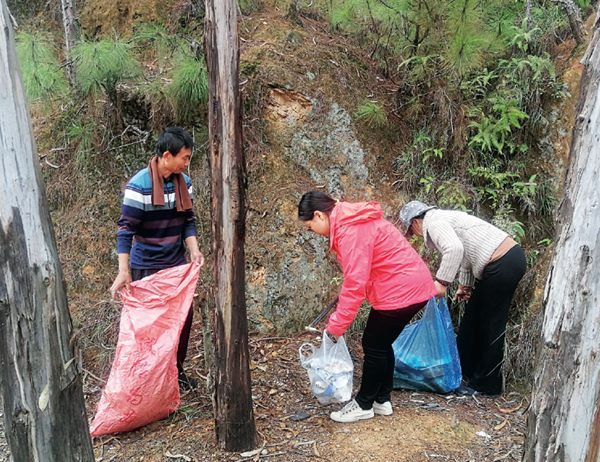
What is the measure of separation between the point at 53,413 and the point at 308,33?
494 centimetres

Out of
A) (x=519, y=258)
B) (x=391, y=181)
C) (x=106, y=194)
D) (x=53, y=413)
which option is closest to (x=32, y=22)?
(x=106, y=194)

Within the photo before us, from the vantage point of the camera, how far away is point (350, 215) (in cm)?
268

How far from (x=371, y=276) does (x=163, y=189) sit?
1.44 m

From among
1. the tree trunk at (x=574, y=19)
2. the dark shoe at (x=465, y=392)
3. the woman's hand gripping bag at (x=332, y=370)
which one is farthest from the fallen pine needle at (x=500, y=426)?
the tree trunk at (x=574, y=19)

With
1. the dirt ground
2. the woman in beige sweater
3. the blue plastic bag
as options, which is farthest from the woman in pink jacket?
the blue plastic bag

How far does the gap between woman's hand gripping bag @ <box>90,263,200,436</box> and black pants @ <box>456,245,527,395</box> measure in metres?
2.07

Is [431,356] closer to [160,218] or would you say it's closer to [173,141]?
[160,218]

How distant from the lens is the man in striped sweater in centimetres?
289

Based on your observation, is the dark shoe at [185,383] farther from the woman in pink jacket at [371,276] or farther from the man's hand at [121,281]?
the woman in pink jacket at [371,276]

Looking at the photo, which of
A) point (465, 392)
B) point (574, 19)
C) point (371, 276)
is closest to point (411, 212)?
point (371, 276)

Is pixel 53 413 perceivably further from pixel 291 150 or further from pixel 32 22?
pixel 32 22

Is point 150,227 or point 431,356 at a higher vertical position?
point 150,227

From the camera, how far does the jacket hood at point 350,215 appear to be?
8.79ft

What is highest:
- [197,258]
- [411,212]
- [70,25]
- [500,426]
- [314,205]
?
[70,25]
